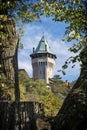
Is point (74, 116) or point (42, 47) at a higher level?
point (42, 47)

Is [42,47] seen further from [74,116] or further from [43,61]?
[74,116]

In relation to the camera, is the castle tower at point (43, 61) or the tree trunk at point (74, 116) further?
the castle tower at point (43, 61)

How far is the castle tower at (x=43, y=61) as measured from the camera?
174 m

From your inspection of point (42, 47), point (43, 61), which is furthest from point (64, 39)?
point (43, 61)

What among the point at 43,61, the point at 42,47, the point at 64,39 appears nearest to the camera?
the point at 64,39

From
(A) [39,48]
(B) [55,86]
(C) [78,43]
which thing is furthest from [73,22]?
(A) [39,48]

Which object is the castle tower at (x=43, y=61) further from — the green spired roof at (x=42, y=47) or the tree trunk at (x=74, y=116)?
the tree trunk at (x=74, y=116)

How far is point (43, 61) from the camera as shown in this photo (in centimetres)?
17675

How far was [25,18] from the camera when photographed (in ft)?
44.0

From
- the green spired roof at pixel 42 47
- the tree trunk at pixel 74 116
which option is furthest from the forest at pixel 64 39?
the green spired roof at pixel 42 47

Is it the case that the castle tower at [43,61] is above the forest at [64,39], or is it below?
above

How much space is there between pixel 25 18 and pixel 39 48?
161 m

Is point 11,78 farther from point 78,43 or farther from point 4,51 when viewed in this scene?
point 78,43

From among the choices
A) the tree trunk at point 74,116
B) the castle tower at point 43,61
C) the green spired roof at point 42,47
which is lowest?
the tree trunk at point 74,116
